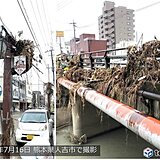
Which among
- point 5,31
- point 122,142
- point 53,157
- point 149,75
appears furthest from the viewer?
point 122,142

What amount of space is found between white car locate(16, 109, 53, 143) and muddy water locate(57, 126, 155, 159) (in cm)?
38

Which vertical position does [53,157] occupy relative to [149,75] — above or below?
→ below

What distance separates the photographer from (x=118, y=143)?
3.50 m

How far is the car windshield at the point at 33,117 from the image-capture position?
3.51m

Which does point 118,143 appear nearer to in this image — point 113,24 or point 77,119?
point 77,119

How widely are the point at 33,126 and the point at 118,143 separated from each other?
1337 mm

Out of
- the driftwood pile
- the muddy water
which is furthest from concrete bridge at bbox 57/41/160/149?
the muddy water

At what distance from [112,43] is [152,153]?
614 cm

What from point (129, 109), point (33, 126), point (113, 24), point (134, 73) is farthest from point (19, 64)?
point (113, 24)

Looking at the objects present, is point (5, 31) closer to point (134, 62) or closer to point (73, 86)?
point (73, 86)

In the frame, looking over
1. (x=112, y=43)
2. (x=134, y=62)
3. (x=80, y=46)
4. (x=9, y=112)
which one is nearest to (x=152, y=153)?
(x=134, y=62)

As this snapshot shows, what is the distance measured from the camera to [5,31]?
2.66 meters

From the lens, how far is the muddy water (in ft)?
9.84

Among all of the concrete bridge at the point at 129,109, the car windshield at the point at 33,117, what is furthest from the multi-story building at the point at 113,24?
the car windshield at the point at 33,117
